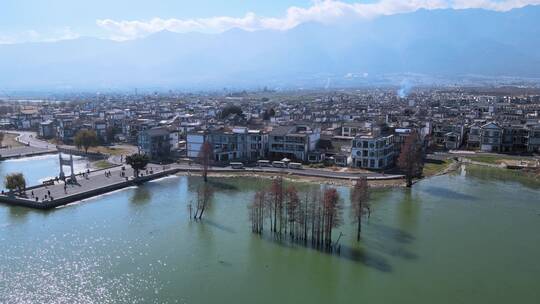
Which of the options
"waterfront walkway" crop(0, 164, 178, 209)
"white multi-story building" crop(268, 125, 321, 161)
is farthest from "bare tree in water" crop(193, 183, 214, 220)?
"white multi-story building" crop(268, 125, 321, 161)

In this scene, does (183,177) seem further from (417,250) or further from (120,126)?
(120,126)

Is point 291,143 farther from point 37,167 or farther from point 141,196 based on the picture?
point 37,167

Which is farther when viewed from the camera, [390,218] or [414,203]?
[414,203]

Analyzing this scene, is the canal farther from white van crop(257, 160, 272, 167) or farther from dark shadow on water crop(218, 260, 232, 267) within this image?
dark shadow on water crop(218, 260, 232, 267)

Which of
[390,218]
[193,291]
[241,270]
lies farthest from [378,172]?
[193,291]

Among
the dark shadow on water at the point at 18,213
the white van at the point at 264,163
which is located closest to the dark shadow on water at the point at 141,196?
the dark shadow on water at the point at 18,213

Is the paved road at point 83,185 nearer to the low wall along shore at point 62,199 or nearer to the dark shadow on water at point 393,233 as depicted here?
the low wall along shore at point 62,199
